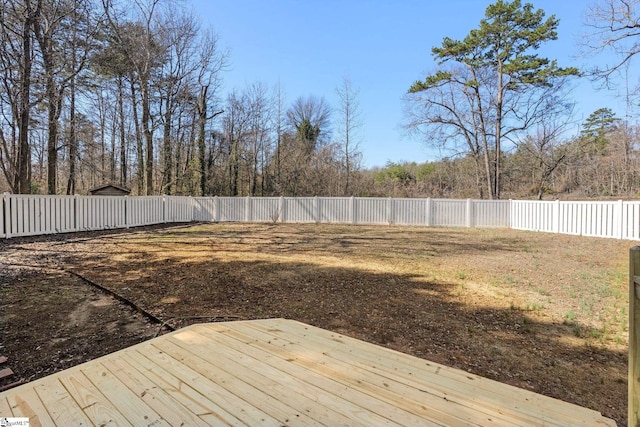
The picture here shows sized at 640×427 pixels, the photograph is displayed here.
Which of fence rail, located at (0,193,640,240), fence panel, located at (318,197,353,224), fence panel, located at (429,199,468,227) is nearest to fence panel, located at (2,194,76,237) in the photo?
fence rail, located at (0,193,640,240)

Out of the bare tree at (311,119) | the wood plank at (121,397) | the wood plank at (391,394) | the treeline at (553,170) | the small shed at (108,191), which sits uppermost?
the bare tree at (311,119)

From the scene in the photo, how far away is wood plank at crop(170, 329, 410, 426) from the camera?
1373 mm

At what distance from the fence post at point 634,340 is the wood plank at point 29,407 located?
2400 mm

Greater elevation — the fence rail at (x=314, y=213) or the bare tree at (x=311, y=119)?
the bare tree at (x=311, y=119)

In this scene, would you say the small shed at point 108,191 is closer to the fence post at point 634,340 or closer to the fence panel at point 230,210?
the fence panel at point 230,210

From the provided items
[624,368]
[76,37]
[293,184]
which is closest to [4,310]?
[624,368]

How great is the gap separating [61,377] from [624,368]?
394cm

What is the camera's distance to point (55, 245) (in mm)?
6734

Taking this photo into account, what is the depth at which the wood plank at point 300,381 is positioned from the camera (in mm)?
1373

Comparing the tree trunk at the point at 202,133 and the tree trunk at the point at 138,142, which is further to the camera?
the tree trunk at the point at 202,133

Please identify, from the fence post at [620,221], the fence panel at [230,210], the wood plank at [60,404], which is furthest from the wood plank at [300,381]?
the fence panel at [230,210]

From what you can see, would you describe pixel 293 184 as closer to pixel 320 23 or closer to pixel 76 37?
pixel 320 23

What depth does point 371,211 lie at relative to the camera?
43.4 feet

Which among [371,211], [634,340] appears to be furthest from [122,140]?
[634,340]
